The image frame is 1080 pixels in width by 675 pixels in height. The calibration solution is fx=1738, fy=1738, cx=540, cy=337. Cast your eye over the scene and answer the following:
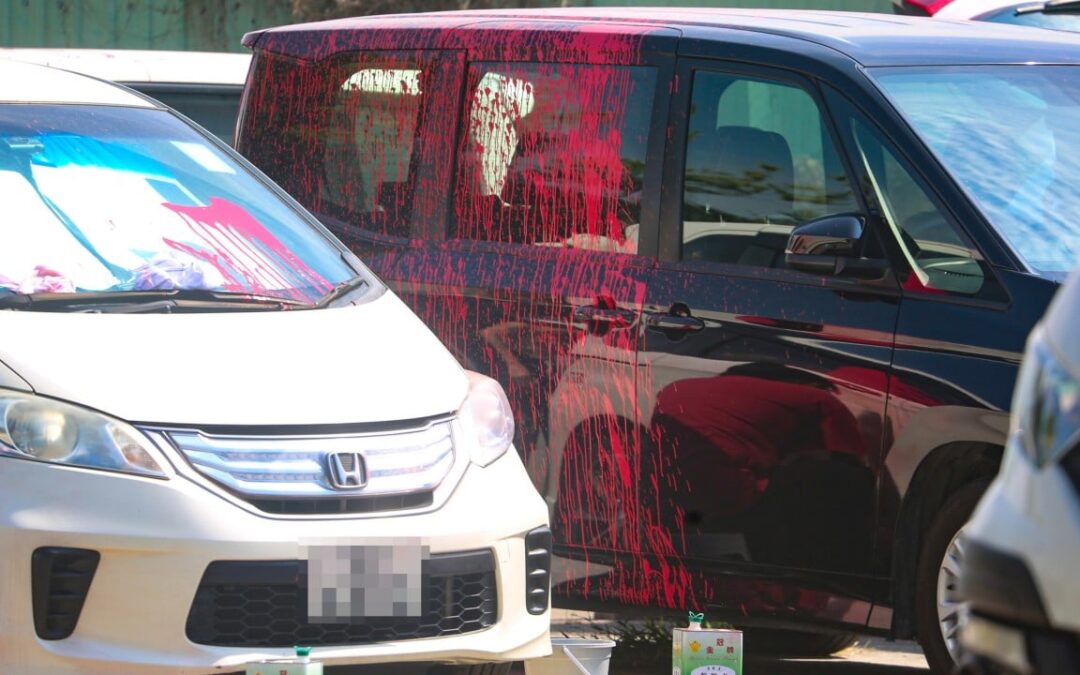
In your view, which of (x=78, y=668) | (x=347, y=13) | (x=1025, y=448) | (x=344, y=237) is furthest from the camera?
(x=347, y=13)

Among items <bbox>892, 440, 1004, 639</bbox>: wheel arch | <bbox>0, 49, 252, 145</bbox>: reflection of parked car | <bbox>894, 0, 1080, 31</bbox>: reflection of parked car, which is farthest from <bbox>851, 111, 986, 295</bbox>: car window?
<bbox>0, 49, 252, 145</bbox>: reflection of parked car

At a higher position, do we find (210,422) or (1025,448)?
(1025,448)

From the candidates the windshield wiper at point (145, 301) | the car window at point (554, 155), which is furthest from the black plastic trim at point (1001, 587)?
the car window at point (554, 155)

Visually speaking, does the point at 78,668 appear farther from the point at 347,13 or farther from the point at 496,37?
the point at 347,13

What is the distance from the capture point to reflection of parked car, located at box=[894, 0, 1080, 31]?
8.58 meters

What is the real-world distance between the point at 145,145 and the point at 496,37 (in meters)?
1.23

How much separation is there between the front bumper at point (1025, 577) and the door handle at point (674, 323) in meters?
2.40

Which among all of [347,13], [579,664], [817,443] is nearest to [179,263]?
[579,664]

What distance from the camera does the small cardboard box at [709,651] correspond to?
158 inches

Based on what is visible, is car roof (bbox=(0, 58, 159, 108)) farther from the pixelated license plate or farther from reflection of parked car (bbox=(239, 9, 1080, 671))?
the pixelated license plate

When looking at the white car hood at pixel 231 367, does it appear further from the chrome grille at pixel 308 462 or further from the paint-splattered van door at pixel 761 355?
the paint-splattered van door at pixel 761 355

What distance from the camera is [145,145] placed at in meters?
4.83

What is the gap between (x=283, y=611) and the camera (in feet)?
11.9

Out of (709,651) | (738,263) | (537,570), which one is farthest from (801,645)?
(537,570)
